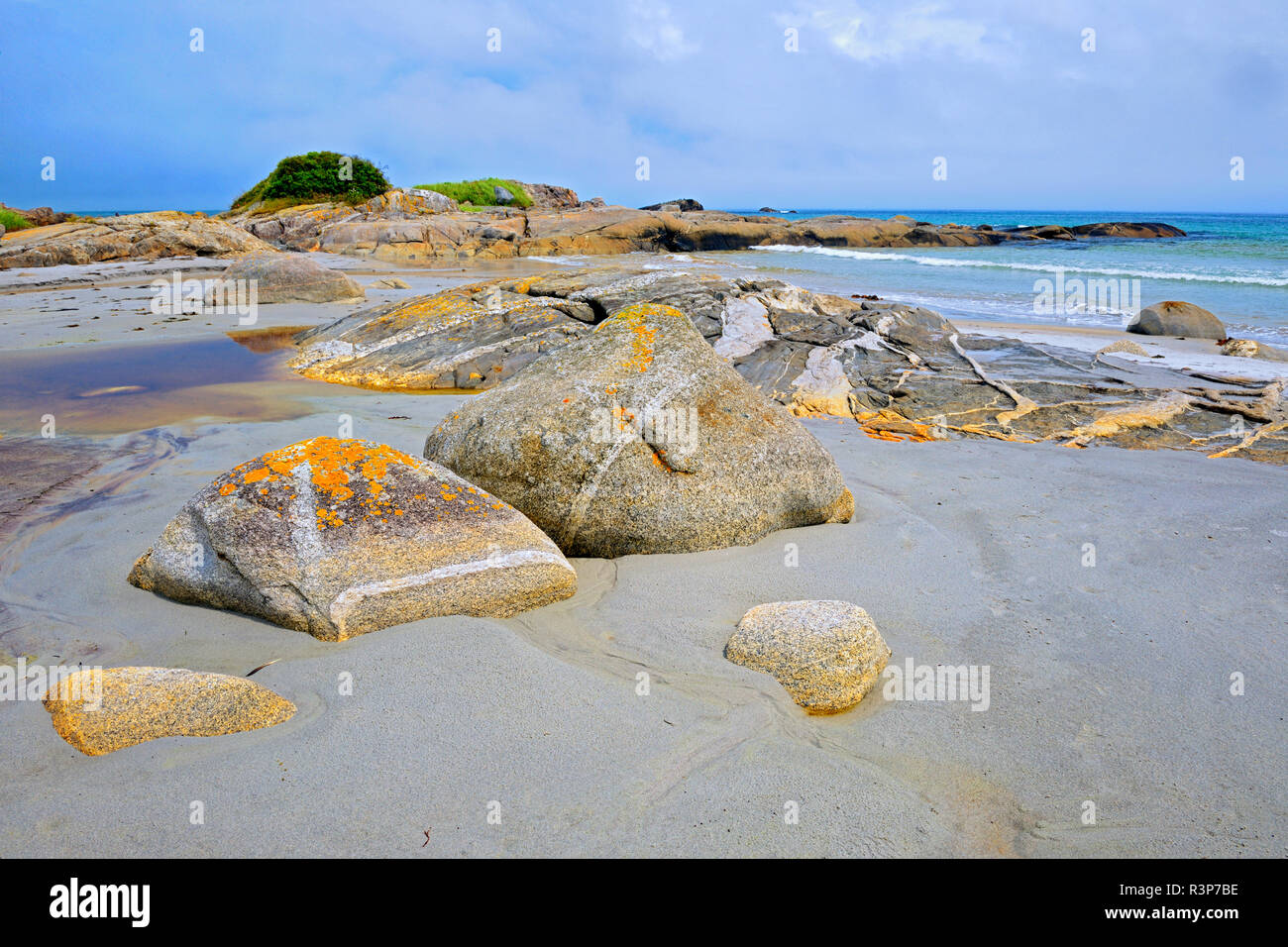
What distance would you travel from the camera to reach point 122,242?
24.0 meters

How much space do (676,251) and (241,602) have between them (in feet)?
121

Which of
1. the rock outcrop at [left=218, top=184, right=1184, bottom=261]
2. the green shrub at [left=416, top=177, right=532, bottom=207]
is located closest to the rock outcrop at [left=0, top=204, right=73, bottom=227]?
the rock outcrop at [left=218, top=184, right=1184, bottom=261]

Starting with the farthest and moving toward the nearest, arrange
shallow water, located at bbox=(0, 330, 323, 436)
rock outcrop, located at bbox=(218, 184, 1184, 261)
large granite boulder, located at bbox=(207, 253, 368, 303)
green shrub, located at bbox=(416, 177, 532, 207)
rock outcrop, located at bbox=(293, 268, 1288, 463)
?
green shrub, located at bbox=(416, 177, 532, 207)
rock outcrop, located at bbox=(218, 184, 1184, 261)
large granite boulder, located at bbox=(207, 253, 368, 303)
rock outcrop, located at bbox=(293, 268, 1288, 463)
shallow water, located at bbox=(0, 330, 323, 436)

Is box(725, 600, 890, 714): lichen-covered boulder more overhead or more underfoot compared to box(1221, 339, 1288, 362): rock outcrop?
more underfoot

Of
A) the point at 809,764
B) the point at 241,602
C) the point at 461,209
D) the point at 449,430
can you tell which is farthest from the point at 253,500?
the point at 461,209

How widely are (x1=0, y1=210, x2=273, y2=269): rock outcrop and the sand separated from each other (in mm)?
23307

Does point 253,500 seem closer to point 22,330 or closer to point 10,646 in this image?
point 10,646

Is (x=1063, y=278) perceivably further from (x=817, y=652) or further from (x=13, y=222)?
(x=13, y=222)

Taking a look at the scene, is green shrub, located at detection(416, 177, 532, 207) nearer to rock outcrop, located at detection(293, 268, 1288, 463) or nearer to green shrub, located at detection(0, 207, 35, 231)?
green shrub, located at detection(0, 207, 35, 231)

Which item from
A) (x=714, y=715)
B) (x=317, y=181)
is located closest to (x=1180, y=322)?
(x=714, y=715)

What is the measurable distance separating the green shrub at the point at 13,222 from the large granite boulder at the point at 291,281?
20.2m

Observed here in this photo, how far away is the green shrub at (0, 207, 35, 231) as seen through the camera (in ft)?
90.6

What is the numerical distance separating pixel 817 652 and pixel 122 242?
28.6 metres
